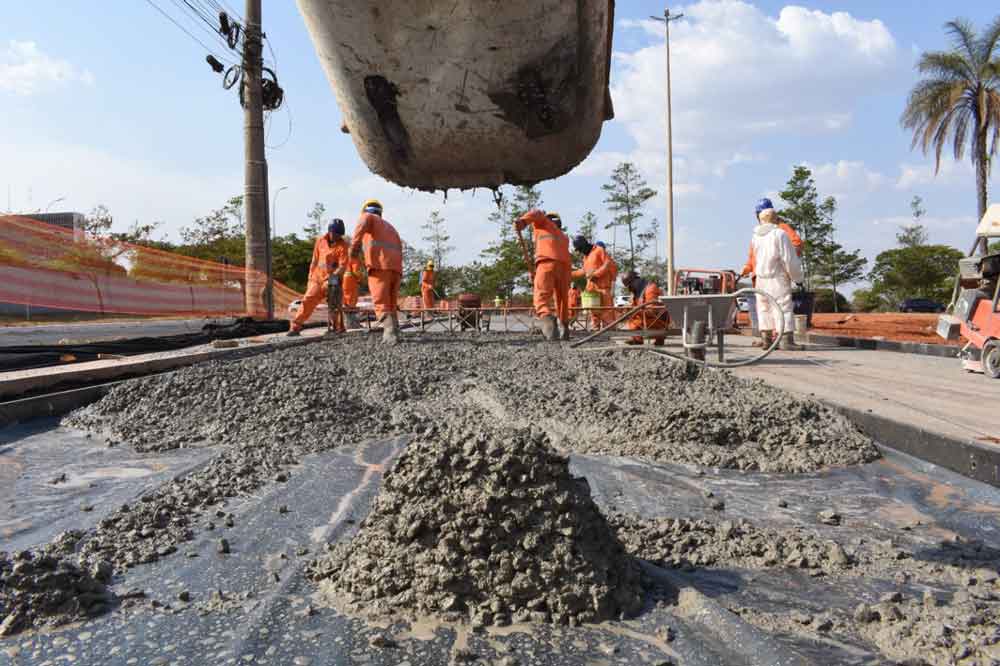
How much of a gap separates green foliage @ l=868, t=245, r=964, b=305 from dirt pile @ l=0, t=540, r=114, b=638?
41.7 m

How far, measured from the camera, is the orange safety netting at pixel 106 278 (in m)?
9.44

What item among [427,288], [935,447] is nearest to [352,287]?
[427,288]

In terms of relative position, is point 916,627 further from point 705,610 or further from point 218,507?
point 218,507

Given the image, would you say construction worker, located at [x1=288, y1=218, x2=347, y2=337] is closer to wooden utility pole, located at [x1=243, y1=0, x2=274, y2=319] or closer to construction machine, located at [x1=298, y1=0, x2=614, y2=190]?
wooden utility pole, located at [x1=243, y1=0, x2=274, y2=319]

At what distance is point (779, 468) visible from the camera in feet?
11.1

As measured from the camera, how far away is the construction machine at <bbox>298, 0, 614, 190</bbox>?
60.3 inches

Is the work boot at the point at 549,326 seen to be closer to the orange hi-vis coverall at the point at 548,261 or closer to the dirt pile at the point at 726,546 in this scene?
the orange hi-vis coverall at the point at 548,261

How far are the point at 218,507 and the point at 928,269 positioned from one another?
42.9 metres

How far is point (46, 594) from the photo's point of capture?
6.07 ft

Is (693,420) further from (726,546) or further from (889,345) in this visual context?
(889,345)

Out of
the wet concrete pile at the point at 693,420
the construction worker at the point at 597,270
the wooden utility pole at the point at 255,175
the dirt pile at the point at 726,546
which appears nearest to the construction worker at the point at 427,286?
the wooden utility pole at the point at 255,175

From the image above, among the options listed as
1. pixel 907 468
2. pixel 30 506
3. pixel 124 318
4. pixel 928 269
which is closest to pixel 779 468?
pixel 907 468

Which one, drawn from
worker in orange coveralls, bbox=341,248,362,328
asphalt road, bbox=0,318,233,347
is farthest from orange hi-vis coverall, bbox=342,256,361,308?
asphalt road, bbox=0,318,233,347

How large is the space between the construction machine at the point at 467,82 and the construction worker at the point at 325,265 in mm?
8818
